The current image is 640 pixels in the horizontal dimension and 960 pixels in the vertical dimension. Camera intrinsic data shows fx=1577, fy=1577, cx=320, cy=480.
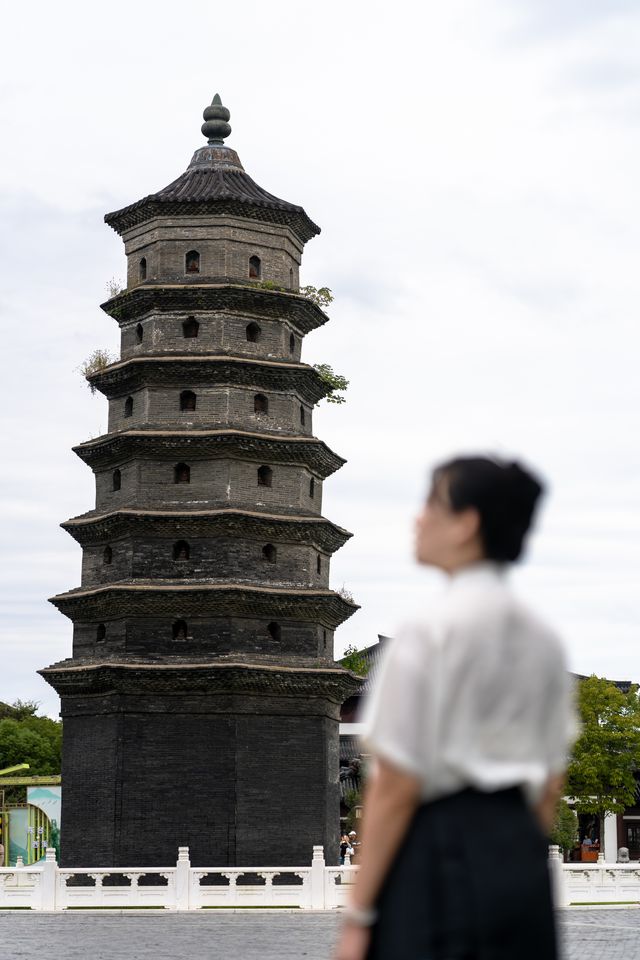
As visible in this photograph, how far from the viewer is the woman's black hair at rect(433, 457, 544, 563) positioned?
3.96 metres

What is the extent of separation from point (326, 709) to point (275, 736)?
5.01 feet

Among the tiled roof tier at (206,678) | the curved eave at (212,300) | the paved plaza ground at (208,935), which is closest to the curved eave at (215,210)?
the curved eave at (212,300)

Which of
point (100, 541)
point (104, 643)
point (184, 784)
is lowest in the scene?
point (184, 784)

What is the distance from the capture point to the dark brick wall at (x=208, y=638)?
1426 inches

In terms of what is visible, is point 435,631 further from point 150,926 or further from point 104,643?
point 104,643

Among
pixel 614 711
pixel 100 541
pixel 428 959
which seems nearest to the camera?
pixel 428 959

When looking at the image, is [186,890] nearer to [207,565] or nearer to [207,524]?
[207,565]

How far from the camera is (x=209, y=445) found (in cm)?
3725

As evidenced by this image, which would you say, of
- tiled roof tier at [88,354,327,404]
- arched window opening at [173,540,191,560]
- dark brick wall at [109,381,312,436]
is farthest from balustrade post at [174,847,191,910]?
tiled roof tier at [88,354,327,404]

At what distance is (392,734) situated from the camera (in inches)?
143

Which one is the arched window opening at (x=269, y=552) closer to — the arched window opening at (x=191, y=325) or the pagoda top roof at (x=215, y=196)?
the arched window opening at (x=191, y=325)

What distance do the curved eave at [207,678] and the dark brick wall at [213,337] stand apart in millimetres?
7861

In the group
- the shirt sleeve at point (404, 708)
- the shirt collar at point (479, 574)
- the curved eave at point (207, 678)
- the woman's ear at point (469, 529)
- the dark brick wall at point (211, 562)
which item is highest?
the dark brick wall at point (211, 562)

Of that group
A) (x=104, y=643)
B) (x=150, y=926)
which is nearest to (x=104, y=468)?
(x=104, y=643)
